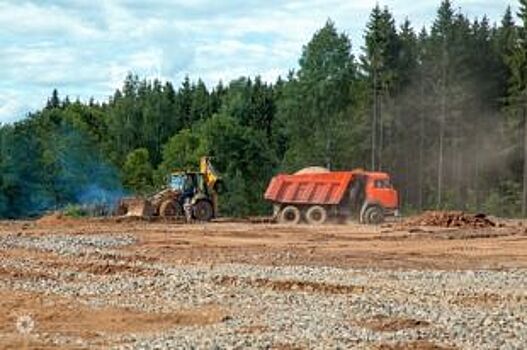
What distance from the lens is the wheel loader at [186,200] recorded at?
161 ft

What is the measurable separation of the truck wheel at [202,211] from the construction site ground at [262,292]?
38.6 feet

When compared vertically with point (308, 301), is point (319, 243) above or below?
below

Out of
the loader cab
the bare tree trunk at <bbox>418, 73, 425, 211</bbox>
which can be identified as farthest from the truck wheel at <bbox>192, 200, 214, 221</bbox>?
the bare tree trunk at <bbox>418, 73, 425, 211</bbox>

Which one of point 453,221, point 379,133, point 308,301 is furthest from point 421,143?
point 308,301

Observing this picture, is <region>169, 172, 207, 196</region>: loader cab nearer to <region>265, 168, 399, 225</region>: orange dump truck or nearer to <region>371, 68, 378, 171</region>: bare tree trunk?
<region>265, 168, 399, 225</region>: orange dump truck

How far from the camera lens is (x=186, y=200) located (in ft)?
164

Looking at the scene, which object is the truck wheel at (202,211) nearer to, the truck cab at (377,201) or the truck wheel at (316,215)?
the truck wheel at (316,215)

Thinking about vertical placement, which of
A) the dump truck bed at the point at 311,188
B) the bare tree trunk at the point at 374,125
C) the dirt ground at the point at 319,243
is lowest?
the dirt ground at the point at 319,243

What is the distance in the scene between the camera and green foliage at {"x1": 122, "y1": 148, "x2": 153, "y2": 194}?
321ft

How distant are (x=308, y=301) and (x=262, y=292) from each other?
→ 1621 millimetres

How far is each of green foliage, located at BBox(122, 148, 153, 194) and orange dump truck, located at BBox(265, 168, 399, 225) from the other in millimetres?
45015

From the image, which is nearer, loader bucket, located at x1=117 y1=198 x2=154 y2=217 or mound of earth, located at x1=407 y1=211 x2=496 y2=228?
mound of earth, located at x1=407 y1=211 x2=496 y2=228

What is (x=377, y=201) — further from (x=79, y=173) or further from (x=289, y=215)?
(x=79, y=173)

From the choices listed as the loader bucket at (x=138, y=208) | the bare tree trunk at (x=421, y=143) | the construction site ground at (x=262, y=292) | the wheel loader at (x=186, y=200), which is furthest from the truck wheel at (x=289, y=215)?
the bare tree trunk at (x=421, y=143)
